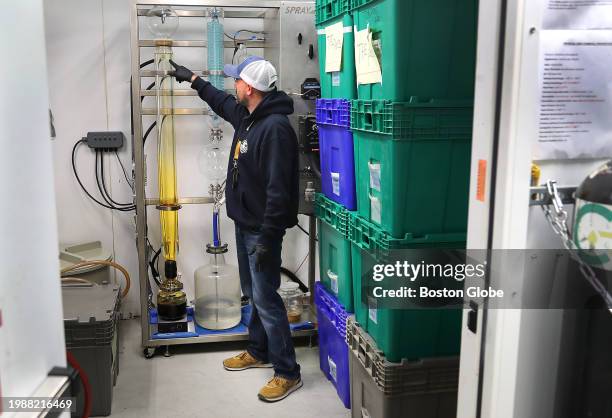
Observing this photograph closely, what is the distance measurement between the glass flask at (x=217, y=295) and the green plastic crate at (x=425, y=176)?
158 centimetres

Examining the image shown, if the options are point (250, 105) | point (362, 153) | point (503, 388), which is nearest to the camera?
point (503, 388)

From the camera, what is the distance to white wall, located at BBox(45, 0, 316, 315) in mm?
3764

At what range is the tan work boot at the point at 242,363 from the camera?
336 cm

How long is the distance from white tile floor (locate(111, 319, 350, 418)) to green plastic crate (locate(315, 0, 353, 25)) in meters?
1.91

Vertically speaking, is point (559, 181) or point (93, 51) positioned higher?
point (93, 51)

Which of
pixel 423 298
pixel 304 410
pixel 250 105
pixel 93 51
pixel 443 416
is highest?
pixel 93 51

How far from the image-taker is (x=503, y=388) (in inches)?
54.6

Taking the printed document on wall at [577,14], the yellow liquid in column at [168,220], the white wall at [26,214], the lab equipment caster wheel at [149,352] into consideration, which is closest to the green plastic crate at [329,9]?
the yellow liquid in column at [168,220]

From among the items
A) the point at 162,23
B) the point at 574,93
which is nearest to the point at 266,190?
the point at 162,23

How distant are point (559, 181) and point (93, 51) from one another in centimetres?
324

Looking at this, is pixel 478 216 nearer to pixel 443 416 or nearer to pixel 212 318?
pixel 443 416

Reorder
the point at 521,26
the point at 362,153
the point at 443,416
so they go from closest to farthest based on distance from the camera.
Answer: the point at 521,26 → the point at 443,416 → the point at 362,153

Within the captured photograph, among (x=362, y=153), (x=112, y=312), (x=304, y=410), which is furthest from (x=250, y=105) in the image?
(x=304, y=410)

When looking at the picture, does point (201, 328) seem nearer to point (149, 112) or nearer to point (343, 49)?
point (149, 112)
